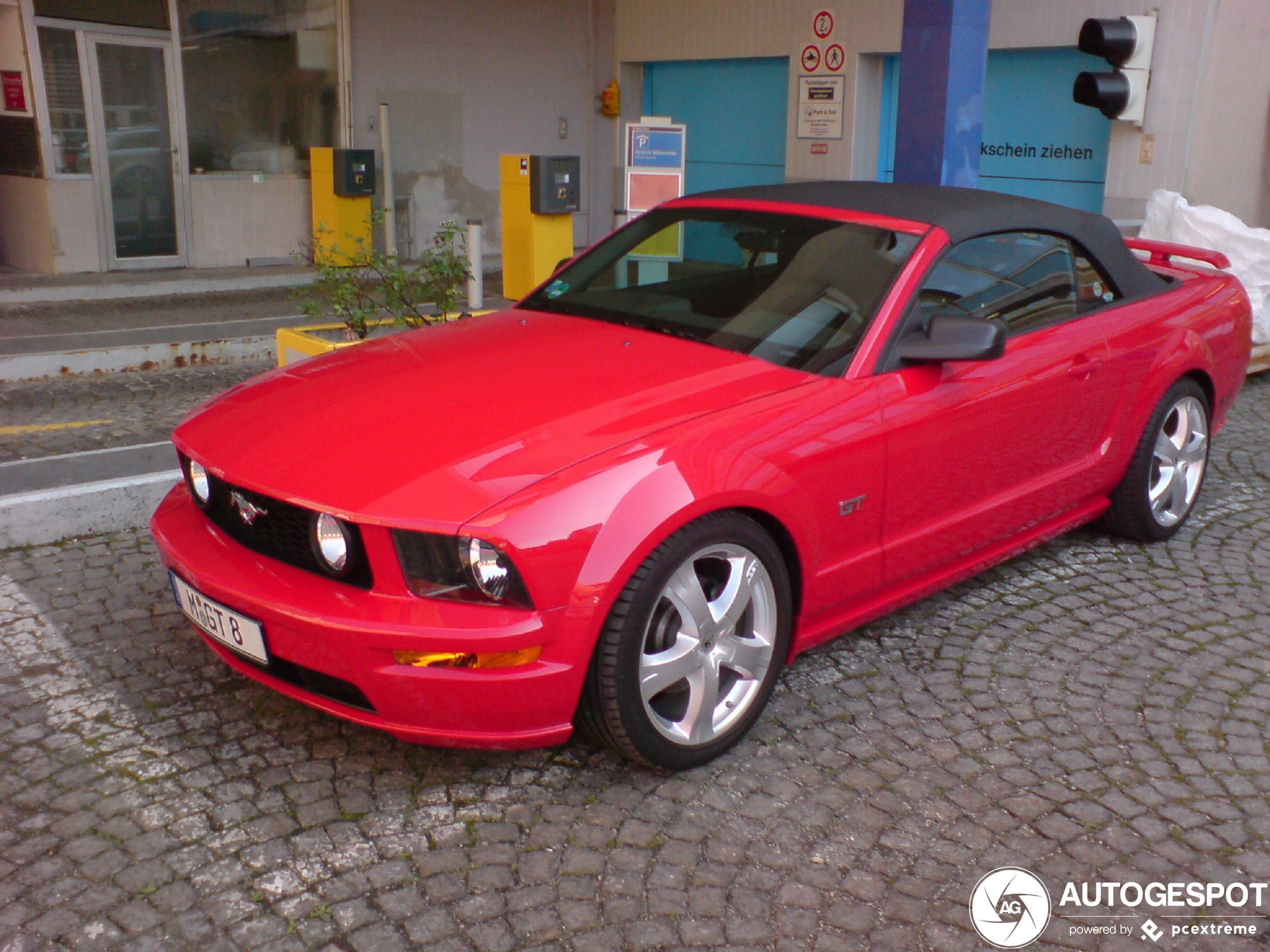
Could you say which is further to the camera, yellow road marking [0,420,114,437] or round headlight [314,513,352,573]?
yellow road marking [0,420,114,437]

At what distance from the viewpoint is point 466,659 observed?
104 inches

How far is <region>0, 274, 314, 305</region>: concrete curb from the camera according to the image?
9.89 metres

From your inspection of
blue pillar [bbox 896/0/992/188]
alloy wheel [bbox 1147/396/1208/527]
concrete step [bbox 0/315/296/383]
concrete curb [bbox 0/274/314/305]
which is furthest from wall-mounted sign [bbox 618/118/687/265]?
alloy wheel [bbox 1147/396/1208/527]

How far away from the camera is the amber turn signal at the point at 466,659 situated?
2.63m

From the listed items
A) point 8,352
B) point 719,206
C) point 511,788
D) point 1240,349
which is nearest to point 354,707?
point 511,788

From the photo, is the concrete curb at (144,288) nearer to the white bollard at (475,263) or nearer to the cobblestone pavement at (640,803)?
the white bollard at (475,263)

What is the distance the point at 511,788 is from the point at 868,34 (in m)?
10.9

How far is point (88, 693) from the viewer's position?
3.42 meters

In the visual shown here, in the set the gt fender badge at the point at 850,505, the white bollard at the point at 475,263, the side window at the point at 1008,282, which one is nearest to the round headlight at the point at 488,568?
the gt fender badge at the point at 850,505

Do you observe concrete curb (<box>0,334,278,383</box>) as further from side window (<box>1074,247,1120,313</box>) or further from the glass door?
side window (<box>1074,247,1120,313</box>)

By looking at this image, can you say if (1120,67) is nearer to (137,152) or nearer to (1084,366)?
(1084,366)

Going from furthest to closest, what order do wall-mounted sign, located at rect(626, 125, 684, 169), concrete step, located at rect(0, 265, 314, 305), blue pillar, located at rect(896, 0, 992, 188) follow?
concrete step, located at rect(0, 265, 314, 305)
wall-mounted sign, located at rect(626, 125, 684, 169)
blue pillar, located at rect(896, 0, 992, 188)

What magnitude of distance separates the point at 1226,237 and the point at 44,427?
794cm

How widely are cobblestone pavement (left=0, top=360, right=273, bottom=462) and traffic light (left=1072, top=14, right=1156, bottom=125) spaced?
Result: 6574 mm
